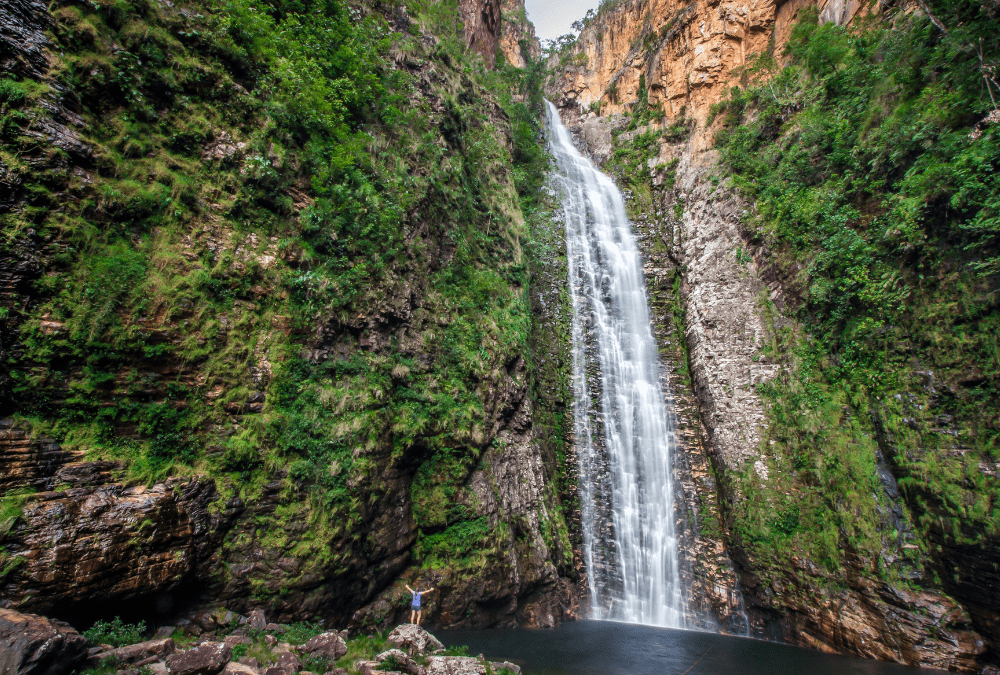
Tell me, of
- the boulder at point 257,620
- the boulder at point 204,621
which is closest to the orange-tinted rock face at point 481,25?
the boulder at point 257,620

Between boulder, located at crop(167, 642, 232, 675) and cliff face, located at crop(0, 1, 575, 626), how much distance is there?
141 cm

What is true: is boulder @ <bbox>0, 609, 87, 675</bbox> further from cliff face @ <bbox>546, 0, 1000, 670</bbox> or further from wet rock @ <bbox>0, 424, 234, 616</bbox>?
cliff face @ <bbox>546, 0, 1000, 670</bbox>

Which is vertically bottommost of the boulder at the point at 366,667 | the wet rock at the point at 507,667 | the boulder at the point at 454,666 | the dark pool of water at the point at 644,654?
the dark pool of water at the point at 644,654

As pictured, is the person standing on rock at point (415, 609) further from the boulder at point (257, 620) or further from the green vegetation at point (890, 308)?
the green vegetation at point (890, 308)

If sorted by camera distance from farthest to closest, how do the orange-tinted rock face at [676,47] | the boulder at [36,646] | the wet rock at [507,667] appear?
the orange-tinted rock face at [676,47]
the wet rock at [507,667]
the boulder at [36,646]

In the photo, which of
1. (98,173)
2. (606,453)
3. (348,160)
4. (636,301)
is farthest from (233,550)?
(636,301)

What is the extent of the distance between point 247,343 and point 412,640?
19.4 ft

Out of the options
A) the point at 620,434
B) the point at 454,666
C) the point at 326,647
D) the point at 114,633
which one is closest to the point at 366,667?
the point at 326,647

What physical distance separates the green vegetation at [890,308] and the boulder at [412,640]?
882cm

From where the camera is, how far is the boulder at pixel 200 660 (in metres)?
4.60

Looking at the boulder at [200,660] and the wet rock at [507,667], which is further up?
the boulder at [200,660]

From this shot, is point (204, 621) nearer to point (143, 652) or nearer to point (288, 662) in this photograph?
point (143, 652)

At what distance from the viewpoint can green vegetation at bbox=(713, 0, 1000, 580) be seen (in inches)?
329

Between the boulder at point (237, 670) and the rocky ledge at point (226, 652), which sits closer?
the rocky ledge at point (226, 652)
